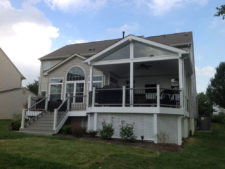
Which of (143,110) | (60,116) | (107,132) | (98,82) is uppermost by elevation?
(98,82)

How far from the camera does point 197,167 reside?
5.09 metres

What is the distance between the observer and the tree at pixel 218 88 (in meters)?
24.7

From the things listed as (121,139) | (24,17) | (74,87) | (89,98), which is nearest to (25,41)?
(24,17)

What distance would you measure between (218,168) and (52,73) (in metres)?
13.4

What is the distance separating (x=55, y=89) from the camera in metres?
15.4

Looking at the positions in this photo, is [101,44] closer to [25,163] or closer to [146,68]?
[146,68]

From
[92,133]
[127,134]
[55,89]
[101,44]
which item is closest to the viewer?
[127,134]

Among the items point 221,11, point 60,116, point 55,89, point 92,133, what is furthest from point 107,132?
point 55,89

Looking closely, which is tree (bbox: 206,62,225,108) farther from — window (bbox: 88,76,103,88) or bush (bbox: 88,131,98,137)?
bush (bbox: 88,131,98,137)

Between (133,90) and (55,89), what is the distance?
25.6ft

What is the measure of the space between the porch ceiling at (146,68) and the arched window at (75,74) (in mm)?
2857

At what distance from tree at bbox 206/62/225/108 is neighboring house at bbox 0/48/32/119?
22959 mm

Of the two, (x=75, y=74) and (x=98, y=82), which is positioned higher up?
(x=75, y=74)

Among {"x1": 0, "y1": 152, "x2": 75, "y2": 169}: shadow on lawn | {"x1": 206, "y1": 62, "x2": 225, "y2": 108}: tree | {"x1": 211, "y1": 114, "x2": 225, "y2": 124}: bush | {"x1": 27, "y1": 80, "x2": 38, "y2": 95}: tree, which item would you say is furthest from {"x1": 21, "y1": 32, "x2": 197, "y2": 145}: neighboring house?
{"x1": 27, "y1": 80, "x2": 38, "y2": 95}: tree
